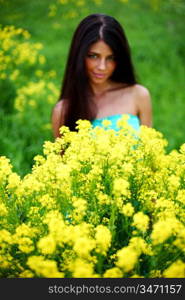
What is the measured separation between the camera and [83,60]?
2566 millimetres

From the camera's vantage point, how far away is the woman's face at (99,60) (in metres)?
2.53

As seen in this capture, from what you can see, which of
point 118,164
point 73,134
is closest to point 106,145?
point 118,164

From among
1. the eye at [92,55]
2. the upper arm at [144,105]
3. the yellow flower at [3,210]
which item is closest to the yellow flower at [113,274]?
the yellow flower at [3,210]

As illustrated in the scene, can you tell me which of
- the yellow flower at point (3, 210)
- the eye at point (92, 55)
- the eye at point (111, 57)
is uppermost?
the eye at point (111, 57)

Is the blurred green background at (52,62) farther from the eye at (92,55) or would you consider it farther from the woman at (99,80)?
the eye at (92,55)

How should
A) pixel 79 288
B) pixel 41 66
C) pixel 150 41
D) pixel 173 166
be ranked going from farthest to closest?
pixel 150 41 < pixel 41 66 < pixel 173 166 < pixel 79 288

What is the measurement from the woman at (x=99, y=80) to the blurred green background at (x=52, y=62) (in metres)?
0.65

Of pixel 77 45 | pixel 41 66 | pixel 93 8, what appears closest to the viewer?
pixel 77 45

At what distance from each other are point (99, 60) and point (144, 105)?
2.15 feet

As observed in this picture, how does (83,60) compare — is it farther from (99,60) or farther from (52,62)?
(52,62)

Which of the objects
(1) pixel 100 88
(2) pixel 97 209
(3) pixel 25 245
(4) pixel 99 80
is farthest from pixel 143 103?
(3) pixel 25 245

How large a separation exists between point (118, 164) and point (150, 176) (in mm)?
177

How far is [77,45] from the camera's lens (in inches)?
103

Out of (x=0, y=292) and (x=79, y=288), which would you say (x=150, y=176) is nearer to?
(x=79, y=288)
